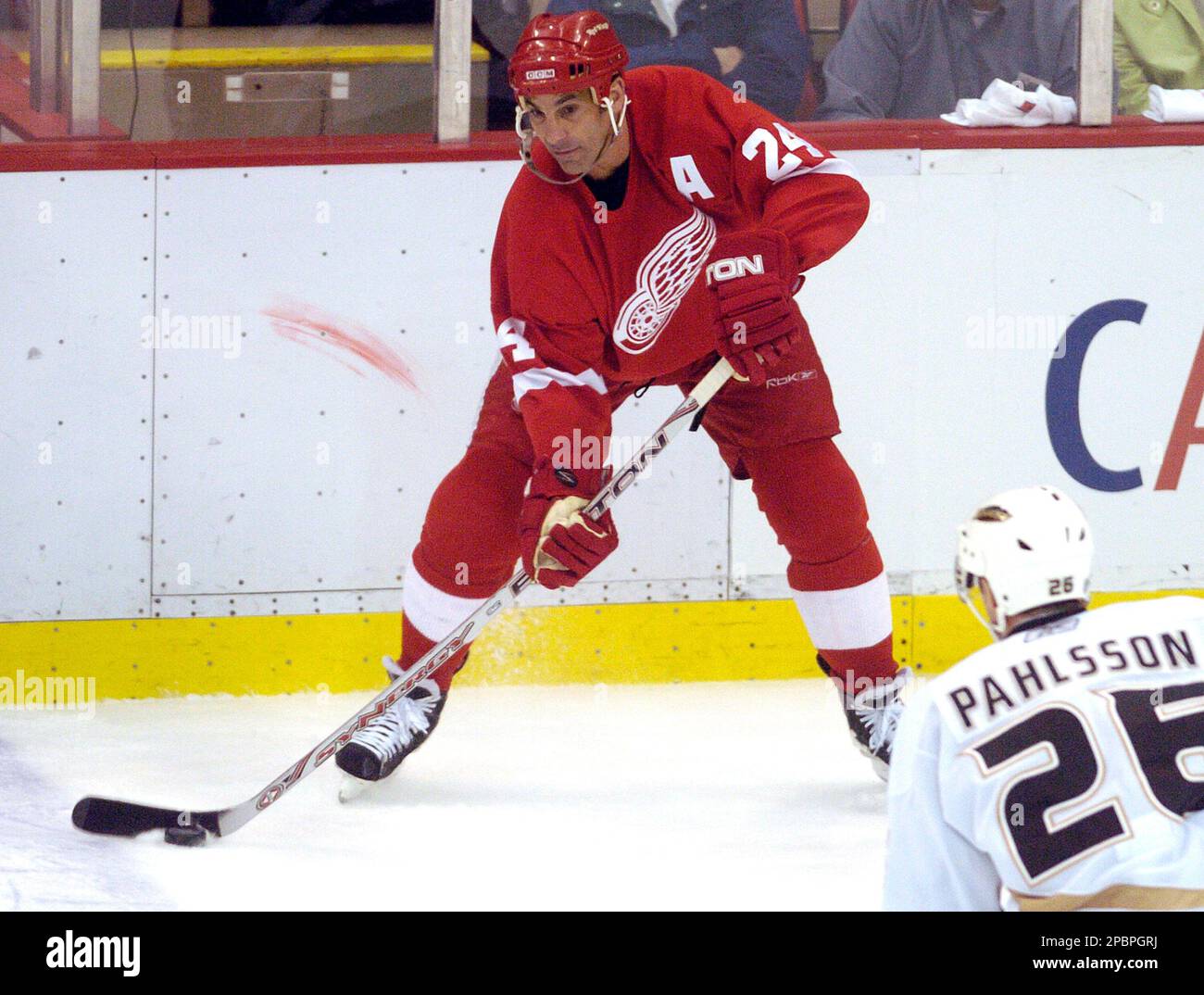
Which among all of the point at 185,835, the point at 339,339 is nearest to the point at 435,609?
the point at 185,835

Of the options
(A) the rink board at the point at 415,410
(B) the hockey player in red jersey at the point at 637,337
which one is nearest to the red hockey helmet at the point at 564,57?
(B) the hockey player in red jersey at the point at 637,337

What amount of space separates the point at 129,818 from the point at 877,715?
1.18 metres

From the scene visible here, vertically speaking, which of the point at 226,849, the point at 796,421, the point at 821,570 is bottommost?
the point at 226,849

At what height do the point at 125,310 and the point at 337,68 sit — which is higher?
the point at 337,68

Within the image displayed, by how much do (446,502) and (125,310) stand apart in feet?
2.90

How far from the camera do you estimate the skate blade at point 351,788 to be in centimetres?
300

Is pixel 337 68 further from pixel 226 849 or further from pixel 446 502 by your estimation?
pixel 226 849

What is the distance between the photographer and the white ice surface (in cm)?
258

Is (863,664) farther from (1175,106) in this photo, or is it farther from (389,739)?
(1175,106)

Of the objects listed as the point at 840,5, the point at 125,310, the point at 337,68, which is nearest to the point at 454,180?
the point at 337,68

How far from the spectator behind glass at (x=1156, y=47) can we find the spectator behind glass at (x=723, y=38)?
666mm

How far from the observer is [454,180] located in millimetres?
3529

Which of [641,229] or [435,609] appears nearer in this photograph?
[641,229]

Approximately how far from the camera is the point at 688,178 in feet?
9.10
